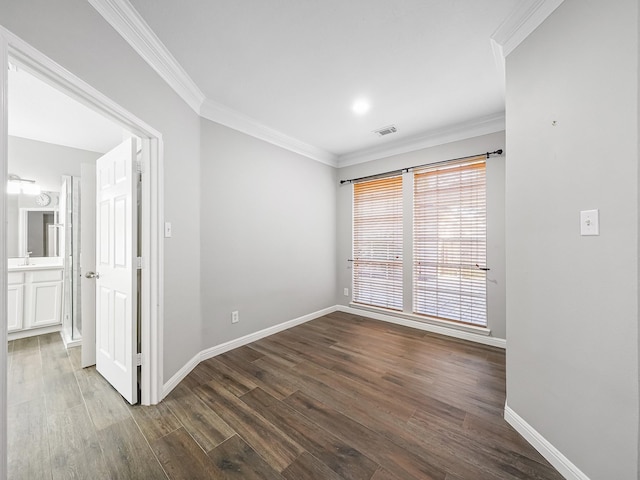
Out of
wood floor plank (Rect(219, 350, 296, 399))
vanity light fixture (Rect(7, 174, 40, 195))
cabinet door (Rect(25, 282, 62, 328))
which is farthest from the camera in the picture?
vanity light fixture (Rect(7, 174, 40, 195))

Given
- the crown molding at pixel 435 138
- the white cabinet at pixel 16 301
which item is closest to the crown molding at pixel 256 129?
the crown molding at pixel 435 138

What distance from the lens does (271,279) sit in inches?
132

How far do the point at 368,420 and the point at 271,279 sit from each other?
79.2 inches

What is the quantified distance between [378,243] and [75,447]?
12.0 ft

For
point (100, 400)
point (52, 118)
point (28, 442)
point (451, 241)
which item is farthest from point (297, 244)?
point (52, 118)

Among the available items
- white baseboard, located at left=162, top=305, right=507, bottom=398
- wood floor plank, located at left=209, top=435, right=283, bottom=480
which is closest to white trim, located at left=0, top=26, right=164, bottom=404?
white baseboard, located at left=162, top=305, right=507, bottom=398

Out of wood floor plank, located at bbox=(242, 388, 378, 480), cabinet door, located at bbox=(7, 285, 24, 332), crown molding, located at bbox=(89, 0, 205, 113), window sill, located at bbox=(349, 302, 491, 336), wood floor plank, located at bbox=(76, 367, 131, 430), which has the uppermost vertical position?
crown molding, located at bbox=(89, 0, 205, 113)

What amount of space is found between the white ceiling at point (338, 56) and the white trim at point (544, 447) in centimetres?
257

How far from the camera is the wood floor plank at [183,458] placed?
4.41 feet

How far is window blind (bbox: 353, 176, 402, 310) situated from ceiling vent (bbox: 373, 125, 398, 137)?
2.30ft

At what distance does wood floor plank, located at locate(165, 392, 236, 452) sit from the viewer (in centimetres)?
159

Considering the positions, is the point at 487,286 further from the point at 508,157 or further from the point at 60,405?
the point at 60,405

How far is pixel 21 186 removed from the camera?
3.35 meters

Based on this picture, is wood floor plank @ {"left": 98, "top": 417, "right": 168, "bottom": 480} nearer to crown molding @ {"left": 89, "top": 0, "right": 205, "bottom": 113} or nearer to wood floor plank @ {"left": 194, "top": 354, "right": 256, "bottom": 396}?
wood floor plank @ {"left": 194, "top": 354, "right": 256, "bottom": 396}
